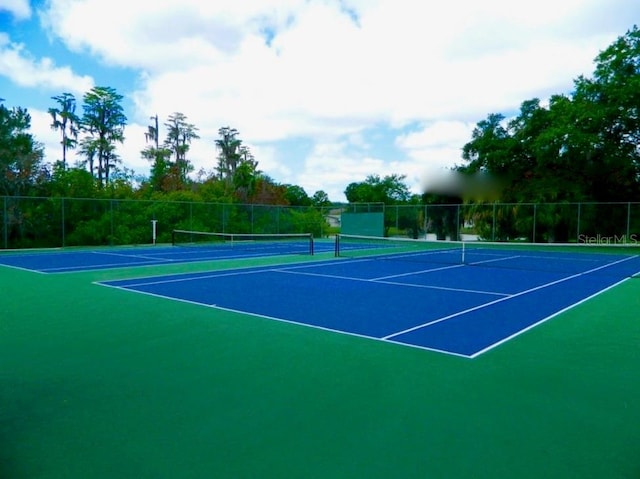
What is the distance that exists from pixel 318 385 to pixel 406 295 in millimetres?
4632

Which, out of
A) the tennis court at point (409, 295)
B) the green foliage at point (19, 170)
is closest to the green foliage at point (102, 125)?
the green foliage at point (19, 170)

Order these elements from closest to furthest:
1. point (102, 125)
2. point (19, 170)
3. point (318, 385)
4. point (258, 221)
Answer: point (318, 385) → point (19, 170) → point (258, 221) → point (102, 125)

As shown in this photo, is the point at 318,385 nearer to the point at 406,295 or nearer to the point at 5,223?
the point at 406,295

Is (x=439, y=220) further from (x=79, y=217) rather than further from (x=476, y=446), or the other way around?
(x=476, y=446)

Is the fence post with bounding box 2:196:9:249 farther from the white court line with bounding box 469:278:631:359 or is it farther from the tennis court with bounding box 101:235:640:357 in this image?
the white court line with bounding box 469:278:631:359

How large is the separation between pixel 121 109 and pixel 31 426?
1678 inches

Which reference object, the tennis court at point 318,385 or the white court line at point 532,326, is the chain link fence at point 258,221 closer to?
the tennis court at point 318,385

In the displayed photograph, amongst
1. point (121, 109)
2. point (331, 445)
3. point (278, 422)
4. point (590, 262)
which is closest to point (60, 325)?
point (278, 422)

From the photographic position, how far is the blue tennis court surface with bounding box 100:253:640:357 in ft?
19.2

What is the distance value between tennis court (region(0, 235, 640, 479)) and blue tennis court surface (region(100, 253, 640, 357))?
0.06 meters

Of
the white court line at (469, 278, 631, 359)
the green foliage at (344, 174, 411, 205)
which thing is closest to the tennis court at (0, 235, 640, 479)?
the white court line at (469, 278, 631, 359)

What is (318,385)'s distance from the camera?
397 centimetres

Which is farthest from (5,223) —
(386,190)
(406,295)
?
(386,190)

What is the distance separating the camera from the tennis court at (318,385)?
277 cm
